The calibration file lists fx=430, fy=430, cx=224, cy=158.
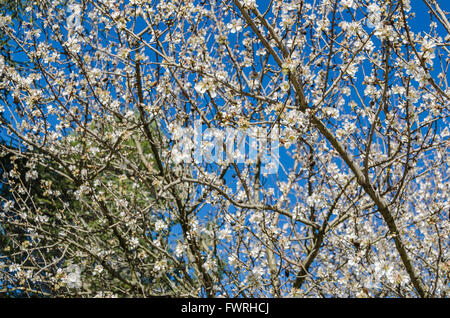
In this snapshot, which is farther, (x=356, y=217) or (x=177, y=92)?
(x=177, y=92)

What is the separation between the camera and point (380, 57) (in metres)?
3.06

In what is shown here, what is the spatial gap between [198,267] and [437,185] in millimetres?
2862

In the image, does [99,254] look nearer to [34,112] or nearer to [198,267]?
[198,267]

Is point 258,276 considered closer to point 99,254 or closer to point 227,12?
point 99,254

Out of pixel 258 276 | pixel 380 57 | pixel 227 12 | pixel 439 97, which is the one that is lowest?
pixel 258 276

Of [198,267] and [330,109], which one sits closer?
[330,109]
